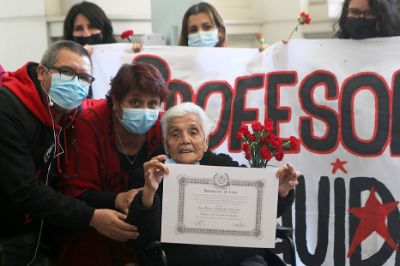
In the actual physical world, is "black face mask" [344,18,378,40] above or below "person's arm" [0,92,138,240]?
above

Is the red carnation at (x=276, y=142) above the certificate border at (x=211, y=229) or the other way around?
above

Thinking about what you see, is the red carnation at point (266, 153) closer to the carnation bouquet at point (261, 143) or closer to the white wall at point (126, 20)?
the carnation bouquet at point (261, 143)

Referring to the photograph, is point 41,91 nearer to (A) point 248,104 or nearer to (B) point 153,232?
(B) point 153,232

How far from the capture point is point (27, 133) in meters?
2.00

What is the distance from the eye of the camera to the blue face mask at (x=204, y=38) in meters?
2.91

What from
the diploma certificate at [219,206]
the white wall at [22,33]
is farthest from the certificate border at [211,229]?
the white wall at [22,33]

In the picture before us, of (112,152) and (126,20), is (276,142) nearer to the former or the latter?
(112,152)

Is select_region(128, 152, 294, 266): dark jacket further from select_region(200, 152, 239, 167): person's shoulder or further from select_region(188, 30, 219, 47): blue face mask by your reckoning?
select_region(188, 30, 219, 47): blue face mask

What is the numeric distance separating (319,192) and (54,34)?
2.31 metres

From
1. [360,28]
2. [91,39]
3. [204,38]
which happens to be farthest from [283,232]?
[91,39]

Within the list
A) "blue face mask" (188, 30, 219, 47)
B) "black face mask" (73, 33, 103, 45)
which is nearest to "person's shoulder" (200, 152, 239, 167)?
"blue face mask" (188, 30, 219, 47)

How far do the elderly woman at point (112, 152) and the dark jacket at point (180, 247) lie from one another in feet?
0.68

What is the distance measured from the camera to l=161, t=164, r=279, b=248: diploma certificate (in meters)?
1.86

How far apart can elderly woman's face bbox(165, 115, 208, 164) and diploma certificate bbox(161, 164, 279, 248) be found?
21 centimetres
